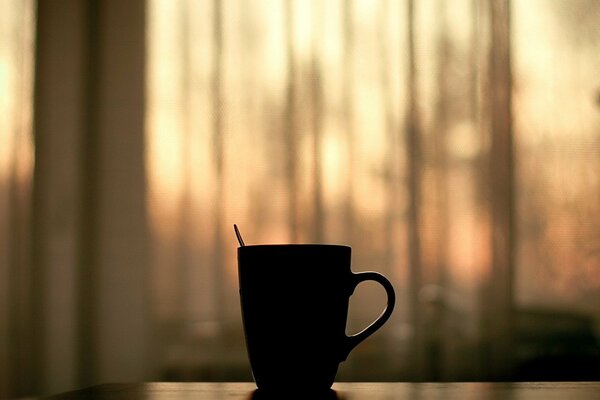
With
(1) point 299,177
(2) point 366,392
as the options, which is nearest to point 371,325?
(2) point 366,392

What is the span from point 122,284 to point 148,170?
359mm

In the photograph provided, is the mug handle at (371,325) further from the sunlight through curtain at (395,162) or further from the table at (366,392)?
the sunlight through curtain at (395,162)

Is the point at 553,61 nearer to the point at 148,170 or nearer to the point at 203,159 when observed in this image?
the point at 203,159

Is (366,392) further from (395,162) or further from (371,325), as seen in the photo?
(395,162)

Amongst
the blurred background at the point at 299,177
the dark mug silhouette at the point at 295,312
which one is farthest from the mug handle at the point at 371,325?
the blurred background at the point at 299,177

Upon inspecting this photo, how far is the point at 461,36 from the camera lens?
2191 mm

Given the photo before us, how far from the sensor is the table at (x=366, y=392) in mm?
452

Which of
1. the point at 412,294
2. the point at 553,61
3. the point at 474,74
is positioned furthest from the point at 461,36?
the point at 412,294

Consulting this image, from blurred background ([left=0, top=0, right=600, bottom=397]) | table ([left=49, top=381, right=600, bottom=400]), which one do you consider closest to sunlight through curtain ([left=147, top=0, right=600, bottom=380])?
blurred background ([left=0, top=0, right=600, bottom=397])

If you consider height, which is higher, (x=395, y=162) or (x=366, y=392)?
(x=395, y=162)

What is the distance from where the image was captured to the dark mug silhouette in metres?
0.46

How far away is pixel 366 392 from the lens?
47 centimetres

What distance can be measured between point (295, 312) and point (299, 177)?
1.75 metres

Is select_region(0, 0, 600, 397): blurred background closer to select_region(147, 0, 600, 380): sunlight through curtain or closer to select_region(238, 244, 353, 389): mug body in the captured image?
select_region(147, 0, 600, 380): sunlight through curtain
